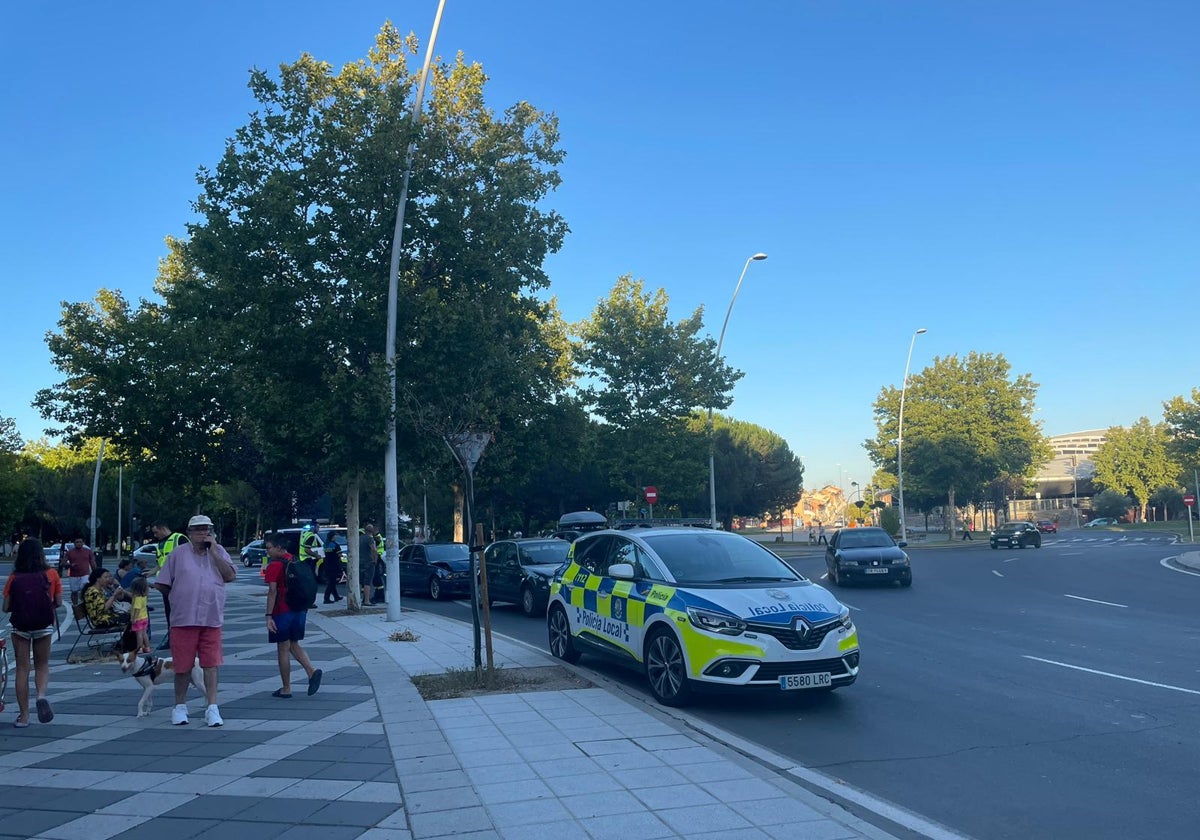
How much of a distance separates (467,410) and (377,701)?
16.3ft

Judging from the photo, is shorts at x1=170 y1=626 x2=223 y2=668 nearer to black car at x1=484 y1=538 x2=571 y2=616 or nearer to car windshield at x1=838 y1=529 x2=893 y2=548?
black car at x1=484 y1=538 x2=571 y2=616

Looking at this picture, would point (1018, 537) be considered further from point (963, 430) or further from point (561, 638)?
→ point (561, 638)

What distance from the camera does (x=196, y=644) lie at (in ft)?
25.1

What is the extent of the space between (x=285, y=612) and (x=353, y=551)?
10.1 meters

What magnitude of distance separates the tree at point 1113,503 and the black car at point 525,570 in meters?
93.0

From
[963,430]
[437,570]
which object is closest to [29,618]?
[437,570]

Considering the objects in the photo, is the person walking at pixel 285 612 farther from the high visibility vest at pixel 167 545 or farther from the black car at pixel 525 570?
the black car at pixel 525 570

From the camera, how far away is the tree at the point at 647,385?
3728cm

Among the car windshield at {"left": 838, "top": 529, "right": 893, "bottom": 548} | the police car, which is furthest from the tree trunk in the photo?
the car windshield at {"left": 838, "top": 529, "right": 893, "bottom": 548}

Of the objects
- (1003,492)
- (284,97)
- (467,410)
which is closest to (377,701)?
(467,410)

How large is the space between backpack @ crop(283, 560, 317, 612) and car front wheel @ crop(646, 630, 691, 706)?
3.36 m

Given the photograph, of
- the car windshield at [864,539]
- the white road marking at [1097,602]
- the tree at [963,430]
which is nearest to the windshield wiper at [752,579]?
the white road marking at [1097,602]

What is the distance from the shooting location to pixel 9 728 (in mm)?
7867

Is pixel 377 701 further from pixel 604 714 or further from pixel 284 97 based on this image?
pixel 284 97
